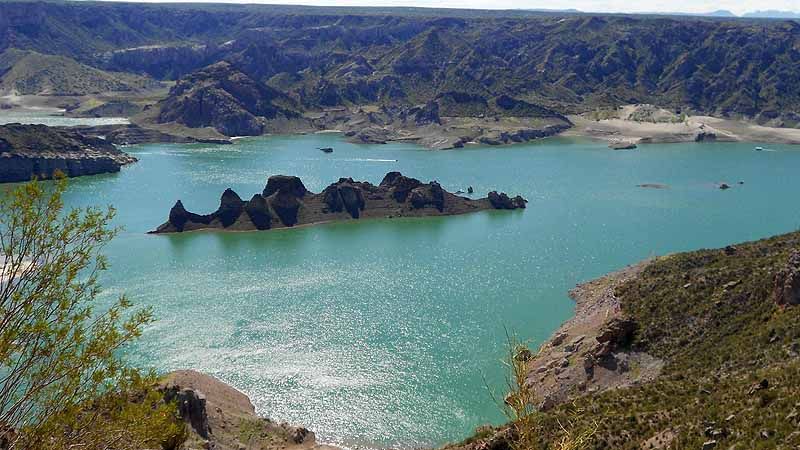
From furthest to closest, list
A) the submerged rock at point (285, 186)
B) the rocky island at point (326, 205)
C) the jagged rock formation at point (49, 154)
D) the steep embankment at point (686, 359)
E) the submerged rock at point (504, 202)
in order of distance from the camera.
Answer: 1. the jagged rock formation at point (49, 154)
2. the submerged rock at point (504, 202)
3. the submerged rock at point (285, 186)
4. the rocky island at point (326, 205)
5. the steep embankment at point (686, 359)

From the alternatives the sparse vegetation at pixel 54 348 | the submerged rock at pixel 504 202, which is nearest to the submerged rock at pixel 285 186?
the submerged rock at pixel 504 202

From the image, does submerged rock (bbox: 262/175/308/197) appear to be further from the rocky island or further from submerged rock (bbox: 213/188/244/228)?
submerged rock (bbox: 213/188/244/228)

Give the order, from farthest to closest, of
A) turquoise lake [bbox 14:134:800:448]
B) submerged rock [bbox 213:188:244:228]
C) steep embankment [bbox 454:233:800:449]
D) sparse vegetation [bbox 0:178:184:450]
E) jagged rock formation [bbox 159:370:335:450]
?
1. submerged rock [bbox 213:188:244:228]
2. turquoise lake [bbox 14:134:800:448]
3. jagged rock formation [bbox 159:370:335:450]
4. steep embankment [bbox 454:233:800:449]
5. sparse vegetation [bbox 0:178:184:450]

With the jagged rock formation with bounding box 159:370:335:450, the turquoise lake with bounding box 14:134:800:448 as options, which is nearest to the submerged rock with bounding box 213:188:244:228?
the turquoise lake with bounding box 14:134:800:448

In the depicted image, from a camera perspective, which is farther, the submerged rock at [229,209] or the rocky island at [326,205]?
the submerged rock at [229,209]

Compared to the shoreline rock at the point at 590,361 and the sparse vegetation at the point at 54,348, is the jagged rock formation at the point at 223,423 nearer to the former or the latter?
the shoreline rock at the point at 590,361

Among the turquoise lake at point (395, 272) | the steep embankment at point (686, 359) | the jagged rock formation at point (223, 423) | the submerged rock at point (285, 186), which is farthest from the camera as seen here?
the submerged rock at point (285, 186)
